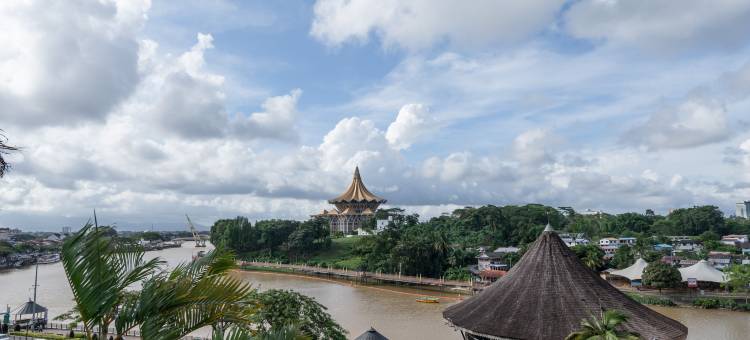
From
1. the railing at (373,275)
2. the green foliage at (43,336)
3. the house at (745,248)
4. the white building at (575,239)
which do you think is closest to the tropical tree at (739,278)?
the railing at (373,275)

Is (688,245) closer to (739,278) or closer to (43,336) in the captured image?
(739,278)

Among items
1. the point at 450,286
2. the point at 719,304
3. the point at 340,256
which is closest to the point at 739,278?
the point at 719,304

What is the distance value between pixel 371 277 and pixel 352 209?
35676 millimetres

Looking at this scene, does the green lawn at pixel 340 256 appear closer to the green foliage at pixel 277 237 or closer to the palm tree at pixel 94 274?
the green foliage at pixel 277 237

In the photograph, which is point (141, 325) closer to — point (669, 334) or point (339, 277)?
point (669, 334)

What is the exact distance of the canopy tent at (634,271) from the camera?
3259 centimetres

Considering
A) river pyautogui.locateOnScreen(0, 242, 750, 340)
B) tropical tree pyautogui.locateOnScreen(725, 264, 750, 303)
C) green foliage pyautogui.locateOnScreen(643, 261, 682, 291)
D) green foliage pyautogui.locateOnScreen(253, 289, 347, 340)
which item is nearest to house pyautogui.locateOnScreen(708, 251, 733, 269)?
tropical tree pyautogui.locateOnScreen(725, 264, 750, 303)

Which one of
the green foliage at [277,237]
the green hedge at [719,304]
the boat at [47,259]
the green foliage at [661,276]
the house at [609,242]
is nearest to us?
the green hedge at [719,304]

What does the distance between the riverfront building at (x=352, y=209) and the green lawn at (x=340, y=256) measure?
15.9 metres

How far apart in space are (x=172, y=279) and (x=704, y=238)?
59224 mm

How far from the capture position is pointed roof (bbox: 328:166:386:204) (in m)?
76.1

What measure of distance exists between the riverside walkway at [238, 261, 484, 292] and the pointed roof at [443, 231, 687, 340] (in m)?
23.4

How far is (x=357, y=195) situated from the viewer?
7675cm

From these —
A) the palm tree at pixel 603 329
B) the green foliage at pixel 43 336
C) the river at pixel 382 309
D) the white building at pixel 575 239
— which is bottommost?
the river at pixel 382 309
